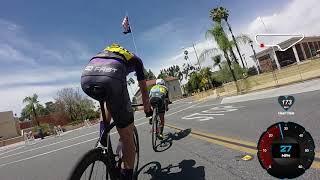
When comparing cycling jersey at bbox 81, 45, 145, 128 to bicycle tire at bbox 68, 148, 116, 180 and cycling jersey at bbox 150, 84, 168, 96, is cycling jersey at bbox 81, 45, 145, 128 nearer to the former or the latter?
bicycle tire at bbox 68, 148, 116, 180

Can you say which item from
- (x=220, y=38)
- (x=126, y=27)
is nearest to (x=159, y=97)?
(x=126, y=27)

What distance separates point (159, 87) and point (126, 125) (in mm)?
4978

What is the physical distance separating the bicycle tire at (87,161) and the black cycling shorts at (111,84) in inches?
16.4

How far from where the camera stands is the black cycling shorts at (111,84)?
3506mm

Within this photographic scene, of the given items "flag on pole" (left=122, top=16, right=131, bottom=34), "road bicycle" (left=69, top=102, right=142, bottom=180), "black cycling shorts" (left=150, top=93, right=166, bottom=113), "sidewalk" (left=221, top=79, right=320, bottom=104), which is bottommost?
"sidewalk" (left=221, top=79, right=320, bottom=104)

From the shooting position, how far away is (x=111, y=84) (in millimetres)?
3492

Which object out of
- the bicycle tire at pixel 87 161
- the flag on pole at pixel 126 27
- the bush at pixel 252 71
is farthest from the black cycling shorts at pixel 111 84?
the bush at pixel 252 71

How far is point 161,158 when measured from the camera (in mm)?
6328

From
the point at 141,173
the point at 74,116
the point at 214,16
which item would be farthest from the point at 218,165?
the point at 74,116
